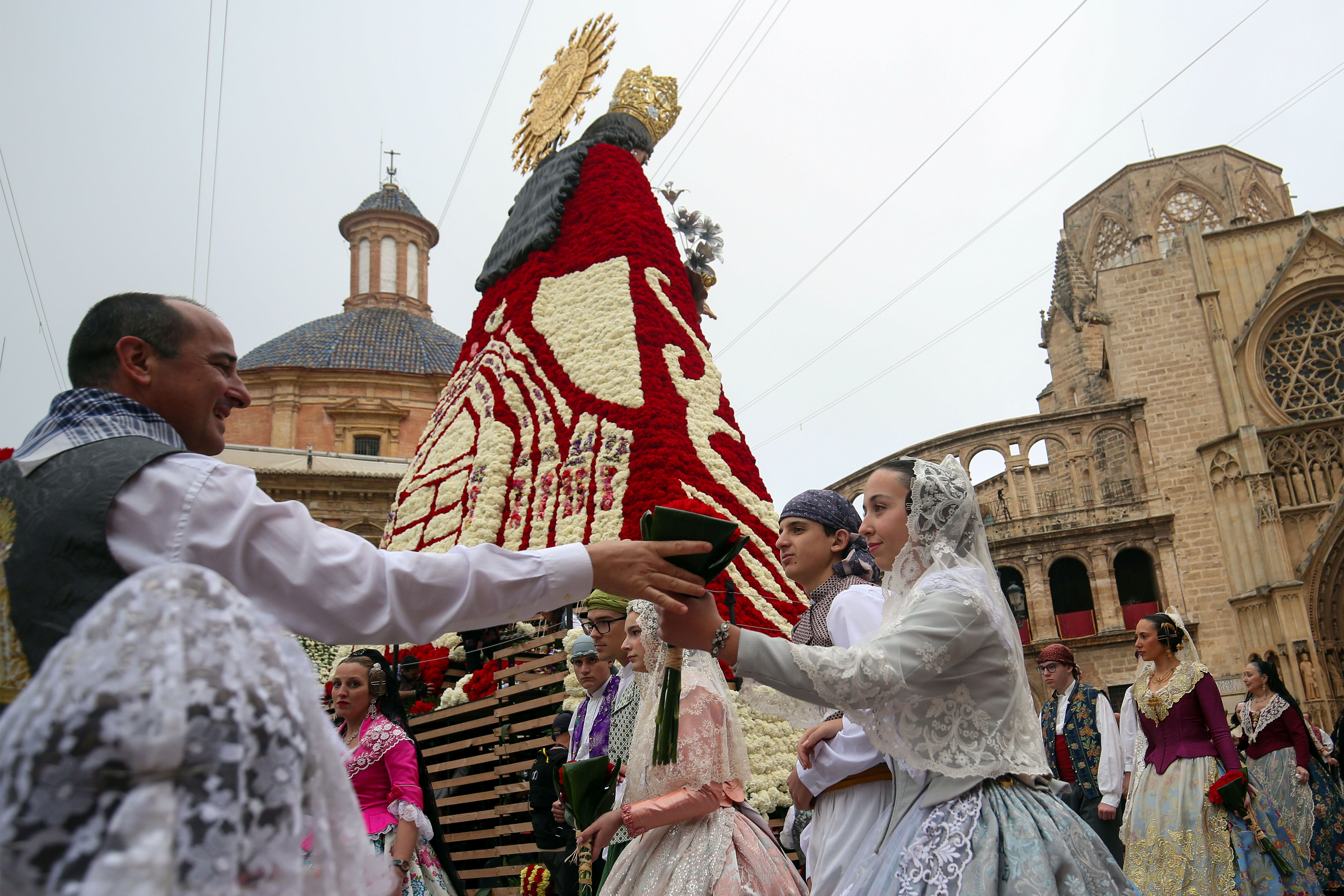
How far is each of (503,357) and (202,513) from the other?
732cm

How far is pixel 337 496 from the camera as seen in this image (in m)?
18.6

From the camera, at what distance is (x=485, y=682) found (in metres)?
6.53

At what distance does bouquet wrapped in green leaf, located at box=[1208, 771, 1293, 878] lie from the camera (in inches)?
202

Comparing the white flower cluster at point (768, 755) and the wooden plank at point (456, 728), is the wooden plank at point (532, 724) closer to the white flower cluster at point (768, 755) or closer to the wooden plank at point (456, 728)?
the wooden plank at point (456, 728)

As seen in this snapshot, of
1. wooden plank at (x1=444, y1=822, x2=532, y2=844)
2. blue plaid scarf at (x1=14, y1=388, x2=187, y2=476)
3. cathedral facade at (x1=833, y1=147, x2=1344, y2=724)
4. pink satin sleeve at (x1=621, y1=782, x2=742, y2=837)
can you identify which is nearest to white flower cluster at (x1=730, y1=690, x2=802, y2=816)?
wooden plank at (x1=444, y1=822, x2=532, y2=844)

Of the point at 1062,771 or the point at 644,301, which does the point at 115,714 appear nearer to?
the point at 644,301

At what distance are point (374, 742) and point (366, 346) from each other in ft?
73.9

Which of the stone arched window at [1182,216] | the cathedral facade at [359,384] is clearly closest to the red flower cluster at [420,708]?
the cathedral facade at [359,384]

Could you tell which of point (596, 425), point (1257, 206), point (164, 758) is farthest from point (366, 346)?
point (1257, 206)

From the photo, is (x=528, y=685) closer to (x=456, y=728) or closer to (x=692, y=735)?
(x=456, y=728)

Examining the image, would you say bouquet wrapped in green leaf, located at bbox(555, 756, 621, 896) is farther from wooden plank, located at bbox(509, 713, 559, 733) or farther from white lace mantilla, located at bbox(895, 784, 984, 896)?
wooden plank, located at bbox(509, 713, 559, 733)

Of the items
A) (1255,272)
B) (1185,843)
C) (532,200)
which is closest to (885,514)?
(1185,843)

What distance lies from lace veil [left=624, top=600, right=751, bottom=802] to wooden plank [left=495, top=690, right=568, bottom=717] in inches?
96.0

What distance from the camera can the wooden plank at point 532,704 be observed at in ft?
19.2
